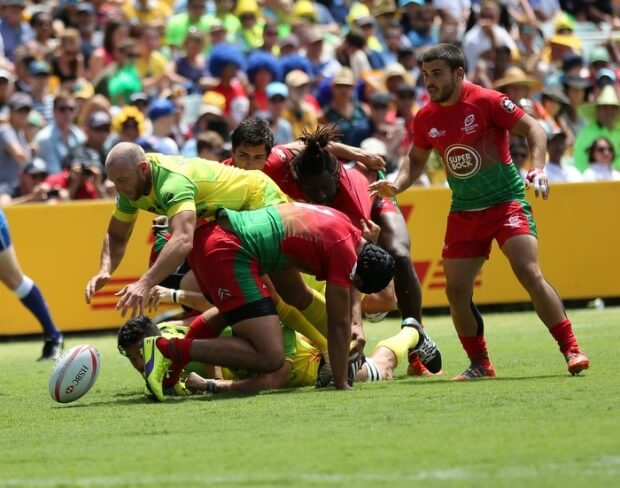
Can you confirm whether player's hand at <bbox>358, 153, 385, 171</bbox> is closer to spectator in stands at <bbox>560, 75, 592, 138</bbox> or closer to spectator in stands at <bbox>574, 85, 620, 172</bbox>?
spectator in stands at <bbox>574, 85, 620, 172</bbox>

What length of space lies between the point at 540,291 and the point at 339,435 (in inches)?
106

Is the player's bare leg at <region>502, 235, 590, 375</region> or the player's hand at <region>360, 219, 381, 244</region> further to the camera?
the player's hand at <region>360, 219, 381, 244</region>

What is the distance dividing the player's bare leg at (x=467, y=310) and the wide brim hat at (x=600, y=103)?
823cm

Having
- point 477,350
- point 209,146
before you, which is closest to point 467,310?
point 477,350

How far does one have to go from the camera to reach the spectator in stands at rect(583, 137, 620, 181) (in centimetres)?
1608

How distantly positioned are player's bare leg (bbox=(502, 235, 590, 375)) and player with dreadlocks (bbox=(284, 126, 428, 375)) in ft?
4.30

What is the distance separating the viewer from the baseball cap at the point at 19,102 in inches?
629

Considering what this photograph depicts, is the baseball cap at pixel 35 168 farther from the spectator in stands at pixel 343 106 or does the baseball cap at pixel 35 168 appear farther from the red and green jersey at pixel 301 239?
the red and green jersey at pixel 301 239

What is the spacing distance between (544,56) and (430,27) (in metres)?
1.87

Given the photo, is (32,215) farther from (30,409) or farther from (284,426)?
(284,426)

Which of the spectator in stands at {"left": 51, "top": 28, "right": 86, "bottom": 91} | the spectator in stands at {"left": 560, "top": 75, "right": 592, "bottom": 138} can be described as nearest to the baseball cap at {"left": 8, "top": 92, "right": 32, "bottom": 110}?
the spectator in stands at {"left": 51, "top": 28, "right": 86, "bottom": 91}

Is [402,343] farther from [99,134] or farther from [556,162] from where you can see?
[99,134]

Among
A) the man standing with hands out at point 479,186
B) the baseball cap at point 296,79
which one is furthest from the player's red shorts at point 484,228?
the baseball cap at point 296,79

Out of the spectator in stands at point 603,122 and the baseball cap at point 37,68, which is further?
the baseball cap at point 37,68
